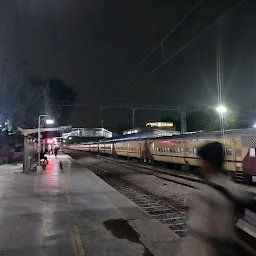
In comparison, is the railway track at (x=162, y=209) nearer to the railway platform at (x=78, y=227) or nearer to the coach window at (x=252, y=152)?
the railway platform at (x=78, y=227)

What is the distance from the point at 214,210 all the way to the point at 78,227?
17.8ft

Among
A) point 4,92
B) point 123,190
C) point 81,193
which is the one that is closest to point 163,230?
point 81,193

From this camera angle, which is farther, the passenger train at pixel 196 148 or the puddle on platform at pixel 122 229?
the passenger train at pixel 196 148

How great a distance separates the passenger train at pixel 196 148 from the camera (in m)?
16.9

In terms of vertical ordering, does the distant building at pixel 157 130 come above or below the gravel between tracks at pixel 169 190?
above

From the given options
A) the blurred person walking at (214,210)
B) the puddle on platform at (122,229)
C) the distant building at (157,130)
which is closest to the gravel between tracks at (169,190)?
the puddle on platform at (122,229)

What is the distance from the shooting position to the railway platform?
645 centimetres

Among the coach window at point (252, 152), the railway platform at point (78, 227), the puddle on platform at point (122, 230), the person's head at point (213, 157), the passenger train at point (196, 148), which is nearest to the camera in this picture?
the person's head at point (213, 157)

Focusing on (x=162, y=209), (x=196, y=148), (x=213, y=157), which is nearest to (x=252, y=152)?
(x=162, y=209)

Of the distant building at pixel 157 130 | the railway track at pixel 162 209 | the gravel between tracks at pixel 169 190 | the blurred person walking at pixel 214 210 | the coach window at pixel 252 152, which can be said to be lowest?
the railway track at pixel 162 209

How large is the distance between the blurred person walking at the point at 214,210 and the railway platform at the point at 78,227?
3.04 m

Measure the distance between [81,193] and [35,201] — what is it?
7.39 ft

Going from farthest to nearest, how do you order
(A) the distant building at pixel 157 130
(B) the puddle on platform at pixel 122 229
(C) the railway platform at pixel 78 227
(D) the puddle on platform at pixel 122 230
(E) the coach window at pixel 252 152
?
1. (A) the distant building at pixel 157 130
2. (E) the coach window at pixel 252 152
3. (B) the puddle on platform at pixel 122 229
4. (D) the puddle on platform at pixel 122 230
5. (C) the railway platform at pixel 78 227

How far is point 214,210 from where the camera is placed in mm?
3195
